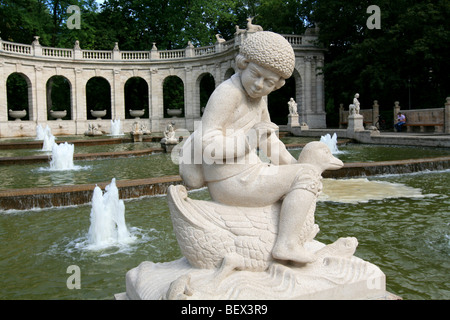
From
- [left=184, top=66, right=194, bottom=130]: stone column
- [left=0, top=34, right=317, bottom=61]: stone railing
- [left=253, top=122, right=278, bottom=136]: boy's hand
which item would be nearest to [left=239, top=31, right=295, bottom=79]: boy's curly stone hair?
[left=253, top=122, right=278, bottom=136]: boy's hand

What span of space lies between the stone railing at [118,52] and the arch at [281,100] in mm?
6555

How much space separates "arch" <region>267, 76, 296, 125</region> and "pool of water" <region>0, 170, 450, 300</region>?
32298 mm

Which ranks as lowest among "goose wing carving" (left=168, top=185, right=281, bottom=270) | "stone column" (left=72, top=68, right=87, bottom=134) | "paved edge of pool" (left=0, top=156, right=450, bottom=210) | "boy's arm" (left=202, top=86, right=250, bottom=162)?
"paved edge of pool" (left=0, top=156, right=450, bottom=210)

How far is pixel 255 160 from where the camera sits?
3240 millimetres

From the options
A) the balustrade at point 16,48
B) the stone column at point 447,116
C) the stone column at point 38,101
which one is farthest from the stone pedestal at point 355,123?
the balustrade at point 16,48

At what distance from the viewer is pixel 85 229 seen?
6.46 metres

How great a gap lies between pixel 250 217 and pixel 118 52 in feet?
123

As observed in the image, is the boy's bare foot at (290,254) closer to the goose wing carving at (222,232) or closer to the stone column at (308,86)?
the goose wing carving at (222,232)

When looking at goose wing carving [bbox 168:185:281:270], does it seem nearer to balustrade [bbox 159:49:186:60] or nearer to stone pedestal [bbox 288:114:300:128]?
stone pedestal [bbox 288:114:300:128]

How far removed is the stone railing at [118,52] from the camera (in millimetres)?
33531

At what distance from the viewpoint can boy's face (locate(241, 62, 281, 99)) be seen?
10.5 feet

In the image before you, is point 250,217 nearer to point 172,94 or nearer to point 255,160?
point 255,160
